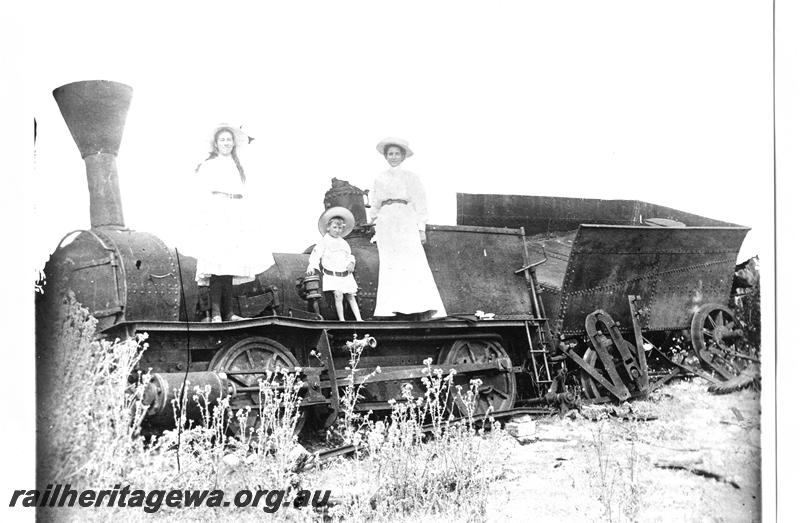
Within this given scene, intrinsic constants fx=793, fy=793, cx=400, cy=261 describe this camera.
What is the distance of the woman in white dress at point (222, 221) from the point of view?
6094 mm

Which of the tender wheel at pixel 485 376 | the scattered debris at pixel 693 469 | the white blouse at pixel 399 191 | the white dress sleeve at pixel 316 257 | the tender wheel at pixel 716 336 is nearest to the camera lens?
the scattered debris at pixel 693 469

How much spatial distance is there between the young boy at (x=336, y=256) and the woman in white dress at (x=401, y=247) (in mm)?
337

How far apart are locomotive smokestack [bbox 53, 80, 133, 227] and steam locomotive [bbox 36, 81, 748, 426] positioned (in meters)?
0.01

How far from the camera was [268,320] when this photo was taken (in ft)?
20.7

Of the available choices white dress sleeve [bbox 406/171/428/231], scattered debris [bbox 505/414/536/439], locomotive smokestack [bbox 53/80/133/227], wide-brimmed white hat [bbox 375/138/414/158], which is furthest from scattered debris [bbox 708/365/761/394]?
locomotive smokestack [bbox 53/80/133/227]

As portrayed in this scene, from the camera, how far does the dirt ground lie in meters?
5.36

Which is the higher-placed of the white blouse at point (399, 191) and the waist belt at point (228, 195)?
the white blouse at point (399, 191)

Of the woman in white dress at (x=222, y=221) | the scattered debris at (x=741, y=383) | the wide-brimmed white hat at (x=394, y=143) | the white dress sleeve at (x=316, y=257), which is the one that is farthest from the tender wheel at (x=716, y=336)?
the woman in white dress at (x=222, y=221)

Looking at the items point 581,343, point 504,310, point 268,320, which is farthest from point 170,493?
point 581,343

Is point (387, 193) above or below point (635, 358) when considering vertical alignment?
above

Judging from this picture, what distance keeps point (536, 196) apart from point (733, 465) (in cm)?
467

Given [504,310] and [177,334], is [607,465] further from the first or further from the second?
[177,334]

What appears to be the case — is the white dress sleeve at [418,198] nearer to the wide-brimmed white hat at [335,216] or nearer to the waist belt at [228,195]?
the wide-brimmed white hat at [335,216]

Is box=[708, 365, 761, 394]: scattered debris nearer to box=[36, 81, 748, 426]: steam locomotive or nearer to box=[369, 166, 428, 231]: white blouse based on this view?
box=[36, 81, 748, 426]: steam locomotive
